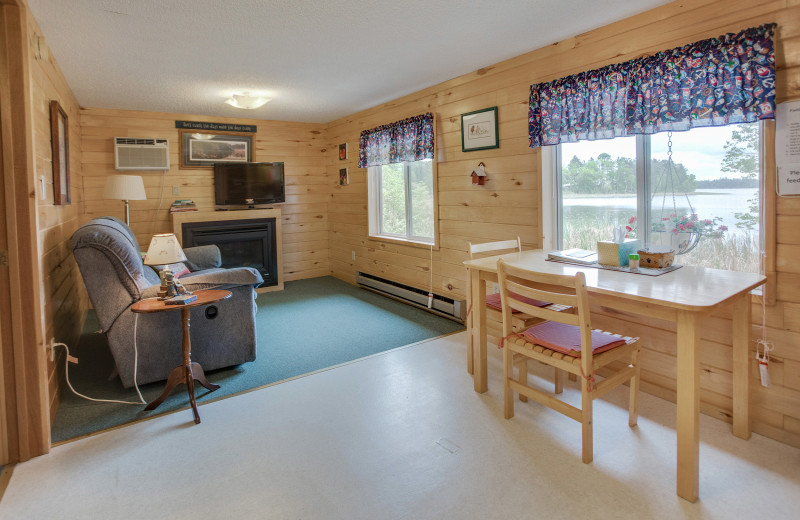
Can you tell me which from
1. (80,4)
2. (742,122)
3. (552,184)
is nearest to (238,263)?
(80,4)

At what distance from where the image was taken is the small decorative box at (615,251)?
89.7 inches

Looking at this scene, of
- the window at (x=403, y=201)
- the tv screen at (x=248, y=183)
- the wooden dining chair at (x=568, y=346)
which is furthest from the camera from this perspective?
the tv screen at (x=248, y=183)

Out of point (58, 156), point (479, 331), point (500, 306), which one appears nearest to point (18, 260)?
point (58, 156)

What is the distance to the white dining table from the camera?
64.5 inches

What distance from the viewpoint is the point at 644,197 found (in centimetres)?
259

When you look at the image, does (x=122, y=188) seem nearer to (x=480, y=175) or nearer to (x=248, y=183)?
(x=248, y=183)

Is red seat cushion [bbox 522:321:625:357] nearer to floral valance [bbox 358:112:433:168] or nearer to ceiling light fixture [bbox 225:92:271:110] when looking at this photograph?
floral valance [bbox 358:112:433:168]

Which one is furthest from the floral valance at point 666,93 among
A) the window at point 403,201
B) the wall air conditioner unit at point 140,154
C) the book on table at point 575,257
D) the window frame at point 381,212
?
the wall air conditioner unit at point 140,154

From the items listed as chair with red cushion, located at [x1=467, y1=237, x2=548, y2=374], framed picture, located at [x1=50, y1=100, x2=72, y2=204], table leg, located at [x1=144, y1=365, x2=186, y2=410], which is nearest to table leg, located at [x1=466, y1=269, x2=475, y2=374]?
chair with red cushion, located at [x1=467, y1=237, x2=548, y2=374]

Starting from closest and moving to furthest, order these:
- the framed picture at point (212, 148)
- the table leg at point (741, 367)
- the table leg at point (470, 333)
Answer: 1. the table leg at point (741, 367)
2. the table leg at point (470, 333)
3. the framed picture at point (212, 148)

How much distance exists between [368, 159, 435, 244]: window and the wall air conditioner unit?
7.90 feet

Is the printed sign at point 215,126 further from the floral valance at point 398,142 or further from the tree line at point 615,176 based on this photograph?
the tree line at point 615,176

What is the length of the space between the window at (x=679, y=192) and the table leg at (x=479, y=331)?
873mm

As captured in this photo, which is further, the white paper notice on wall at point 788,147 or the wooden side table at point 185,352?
the wooden side table at point 185,352
